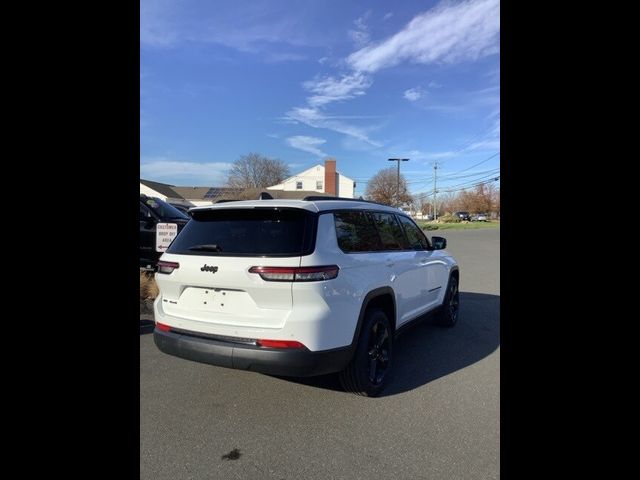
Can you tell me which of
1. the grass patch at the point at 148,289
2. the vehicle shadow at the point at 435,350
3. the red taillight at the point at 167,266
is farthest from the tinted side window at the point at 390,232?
the grass patch at the point at 148,289

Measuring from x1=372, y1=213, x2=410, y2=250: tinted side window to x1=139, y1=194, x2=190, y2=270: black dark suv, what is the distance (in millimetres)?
4505

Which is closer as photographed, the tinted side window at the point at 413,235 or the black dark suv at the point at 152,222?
the tinted side window at the point at 413,235

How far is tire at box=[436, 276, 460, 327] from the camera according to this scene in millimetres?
5189

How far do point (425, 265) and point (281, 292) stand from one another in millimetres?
2433

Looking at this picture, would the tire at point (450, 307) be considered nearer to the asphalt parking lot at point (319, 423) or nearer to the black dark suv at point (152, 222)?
the asphalt parking lot at point (319, 423)

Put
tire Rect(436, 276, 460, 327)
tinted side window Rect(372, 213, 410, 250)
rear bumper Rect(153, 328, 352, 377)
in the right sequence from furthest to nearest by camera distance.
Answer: tire Rect(436, 276, 460, 327)
tinted side window Rect(372, 213, 410, 250)
rear bumper Rect(153, 328, 352, 377)

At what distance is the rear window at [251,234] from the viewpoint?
8.94ft

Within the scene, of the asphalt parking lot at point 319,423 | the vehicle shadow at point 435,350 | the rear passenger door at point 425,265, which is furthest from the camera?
the rear passenger door at point 425,265

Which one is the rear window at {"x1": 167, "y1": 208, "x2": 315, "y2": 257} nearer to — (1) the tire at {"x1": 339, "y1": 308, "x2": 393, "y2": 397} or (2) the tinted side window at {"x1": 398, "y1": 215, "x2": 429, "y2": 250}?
(1) the tire at {"x1": 339, "y1": 308, "x2": 393, "y2": 397}


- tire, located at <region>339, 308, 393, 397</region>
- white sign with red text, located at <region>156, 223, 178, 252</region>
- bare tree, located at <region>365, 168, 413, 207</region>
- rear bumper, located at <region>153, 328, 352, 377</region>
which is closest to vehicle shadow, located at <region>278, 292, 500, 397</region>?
tire, located at <region>339, 308, 393, 397</region>
